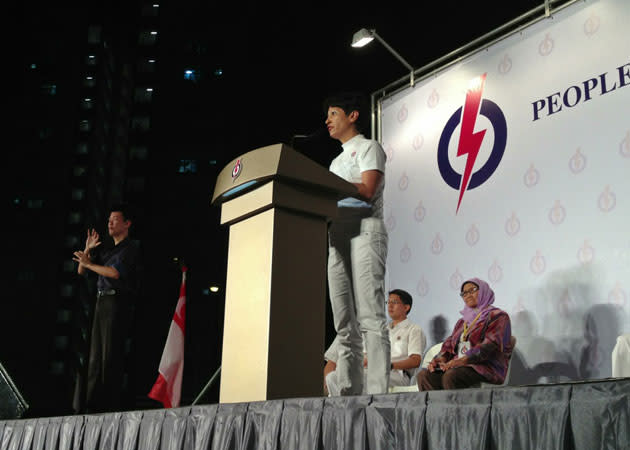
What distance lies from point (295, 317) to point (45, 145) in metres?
29.2

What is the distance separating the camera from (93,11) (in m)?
29.1

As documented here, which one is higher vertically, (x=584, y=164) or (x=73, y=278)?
(x=73, y=278)

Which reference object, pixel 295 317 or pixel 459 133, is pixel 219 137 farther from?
pixel 295 317

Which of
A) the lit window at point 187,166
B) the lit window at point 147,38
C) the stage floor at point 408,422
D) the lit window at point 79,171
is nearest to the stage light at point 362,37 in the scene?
the stage floor at point 408,422

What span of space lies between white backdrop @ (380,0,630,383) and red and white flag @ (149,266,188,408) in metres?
1.78

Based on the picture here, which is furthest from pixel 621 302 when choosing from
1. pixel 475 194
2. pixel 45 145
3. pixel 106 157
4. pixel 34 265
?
pixel 106 157

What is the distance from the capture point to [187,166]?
Result: 25.6 m

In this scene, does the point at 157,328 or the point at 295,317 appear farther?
the point at 157,328

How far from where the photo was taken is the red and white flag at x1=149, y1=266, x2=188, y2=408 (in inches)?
161

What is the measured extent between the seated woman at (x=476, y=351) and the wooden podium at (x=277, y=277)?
173 cm

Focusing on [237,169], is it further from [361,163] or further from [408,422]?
[408,422]

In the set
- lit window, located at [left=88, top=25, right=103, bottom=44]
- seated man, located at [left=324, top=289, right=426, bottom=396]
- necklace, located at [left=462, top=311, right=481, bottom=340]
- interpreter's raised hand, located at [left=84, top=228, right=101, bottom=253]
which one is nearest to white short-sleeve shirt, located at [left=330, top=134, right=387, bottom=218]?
interpreter's raised hand, located at [left=84, top=228, right=101, bottom=253]

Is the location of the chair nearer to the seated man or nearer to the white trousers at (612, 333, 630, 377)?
the seated man

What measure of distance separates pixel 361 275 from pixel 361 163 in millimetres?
414
